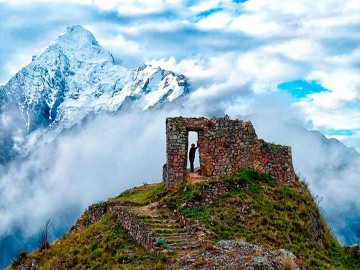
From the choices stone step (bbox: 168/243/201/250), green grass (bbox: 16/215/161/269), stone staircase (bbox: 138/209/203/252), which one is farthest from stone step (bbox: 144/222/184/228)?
stone step (bbox: 168/243/201/250)

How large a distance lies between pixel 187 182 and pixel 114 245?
6.48 metres

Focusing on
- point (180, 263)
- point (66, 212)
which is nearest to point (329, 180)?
point (66, 212)

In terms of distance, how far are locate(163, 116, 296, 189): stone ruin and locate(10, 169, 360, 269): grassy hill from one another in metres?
0.80

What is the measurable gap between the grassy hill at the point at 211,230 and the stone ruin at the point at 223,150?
0.80 metres

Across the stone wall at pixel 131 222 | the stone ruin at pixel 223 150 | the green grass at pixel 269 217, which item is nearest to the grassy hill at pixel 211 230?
the green grass at pixel 269 217

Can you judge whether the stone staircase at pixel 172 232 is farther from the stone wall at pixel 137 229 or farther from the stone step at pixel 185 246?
the stone wall at pixel 137 229

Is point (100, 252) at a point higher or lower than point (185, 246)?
lower

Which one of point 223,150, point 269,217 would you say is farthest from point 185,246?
point 223,150

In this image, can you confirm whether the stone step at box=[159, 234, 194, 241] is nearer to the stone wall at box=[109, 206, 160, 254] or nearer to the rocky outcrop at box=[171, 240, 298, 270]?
the stone wall at box=[109, 206, 160, 254]

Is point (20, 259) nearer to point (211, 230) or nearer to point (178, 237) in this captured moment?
point (178, 237)

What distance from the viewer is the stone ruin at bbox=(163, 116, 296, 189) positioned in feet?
95.2

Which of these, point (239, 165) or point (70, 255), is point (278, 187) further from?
point (70, 255)

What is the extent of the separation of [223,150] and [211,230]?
285 inches

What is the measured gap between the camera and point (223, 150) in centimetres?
2942
